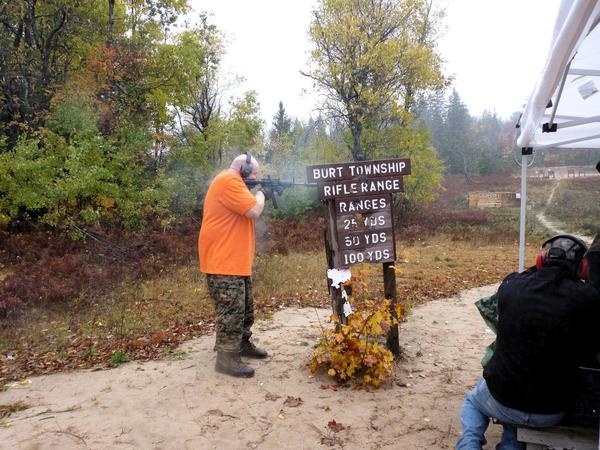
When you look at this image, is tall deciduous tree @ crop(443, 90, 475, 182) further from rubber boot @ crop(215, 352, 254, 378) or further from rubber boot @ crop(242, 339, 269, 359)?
rubber boot @ crop(215, 352, 254, 378)

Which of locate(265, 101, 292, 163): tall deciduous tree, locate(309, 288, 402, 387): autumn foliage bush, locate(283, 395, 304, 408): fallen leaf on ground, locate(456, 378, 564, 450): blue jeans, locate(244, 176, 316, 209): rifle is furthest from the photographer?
locate(265, 101, 292, 163): tall deciduous tree

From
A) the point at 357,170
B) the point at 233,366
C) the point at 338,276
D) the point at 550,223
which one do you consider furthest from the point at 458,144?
the point at 233,366

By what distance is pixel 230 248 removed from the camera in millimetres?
4473

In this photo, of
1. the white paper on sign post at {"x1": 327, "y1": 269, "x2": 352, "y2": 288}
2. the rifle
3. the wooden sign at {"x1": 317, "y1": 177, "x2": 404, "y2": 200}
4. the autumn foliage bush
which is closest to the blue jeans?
the autumn foliage bush

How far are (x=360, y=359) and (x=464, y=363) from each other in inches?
54.7

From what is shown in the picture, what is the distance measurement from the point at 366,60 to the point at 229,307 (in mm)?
16416

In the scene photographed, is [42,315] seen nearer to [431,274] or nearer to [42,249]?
[42,249]

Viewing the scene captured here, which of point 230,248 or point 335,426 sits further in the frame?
point 230,248

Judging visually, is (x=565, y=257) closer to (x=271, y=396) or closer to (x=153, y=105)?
(x=271, y=396)

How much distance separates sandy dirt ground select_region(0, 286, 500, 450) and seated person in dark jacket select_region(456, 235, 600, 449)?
36.3 inches

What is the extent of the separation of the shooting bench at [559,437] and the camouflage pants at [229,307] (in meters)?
2.67

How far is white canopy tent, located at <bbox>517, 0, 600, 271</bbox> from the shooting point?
222cm

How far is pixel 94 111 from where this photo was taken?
13.7m

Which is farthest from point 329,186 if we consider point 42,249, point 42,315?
point 42,249
